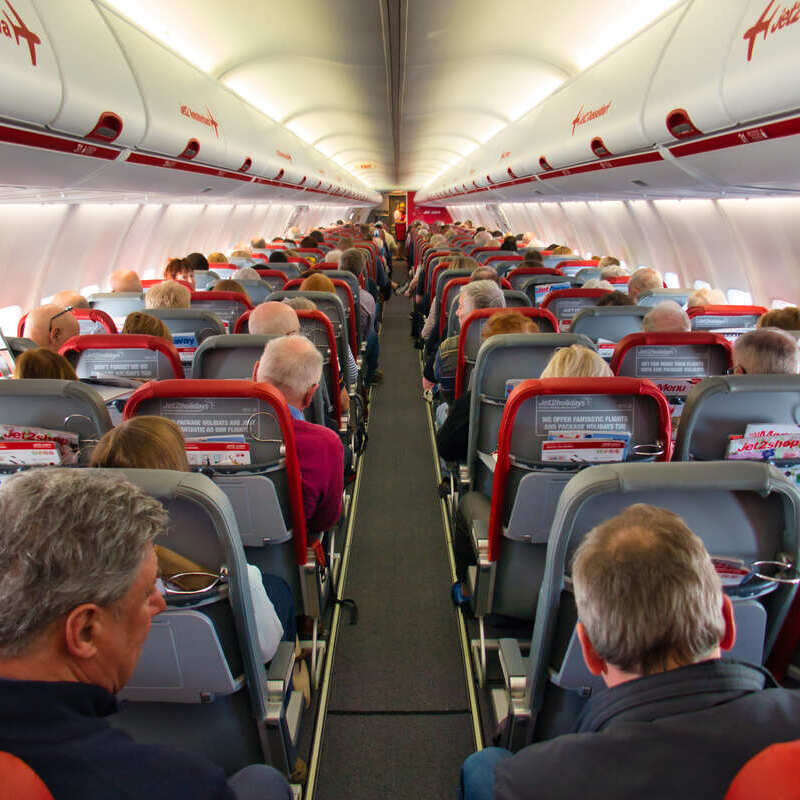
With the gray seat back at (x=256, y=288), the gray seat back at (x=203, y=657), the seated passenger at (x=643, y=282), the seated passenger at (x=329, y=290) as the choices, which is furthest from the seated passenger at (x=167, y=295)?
the seated passenger at (x=643, y=282)

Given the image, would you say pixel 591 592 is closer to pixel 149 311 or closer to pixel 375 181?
pixel 149 311

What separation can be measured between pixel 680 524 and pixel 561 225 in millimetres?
17180

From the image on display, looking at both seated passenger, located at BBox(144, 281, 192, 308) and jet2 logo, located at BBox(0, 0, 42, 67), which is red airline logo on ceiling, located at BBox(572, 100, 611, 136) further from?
jet2 logo, located at BBox(0, 0, 42, 67)

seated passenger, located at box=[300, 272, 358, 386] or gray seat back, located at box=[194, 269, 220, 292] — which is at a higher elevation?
gray seat back, located at box=[194, 269, 220, 292]

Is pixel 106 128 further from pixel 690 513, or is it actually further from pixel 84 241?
pixel 84 241

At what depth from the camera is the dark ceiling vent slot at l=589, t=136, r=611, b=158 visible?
525cm

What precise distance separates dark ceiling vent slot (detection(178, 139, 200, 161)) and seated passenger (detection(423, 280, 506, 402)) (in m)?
2.90

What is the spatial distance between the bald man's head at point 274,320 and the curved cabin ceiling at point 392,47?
2.46m

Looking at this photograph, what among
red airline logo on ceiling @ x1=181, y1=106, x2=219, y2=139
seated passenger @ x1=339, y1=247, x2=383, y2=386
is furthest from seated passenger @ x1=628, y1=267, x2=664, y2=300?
red airline logo on ceiling @ x1=181, y1=106, x2=219, y2=139

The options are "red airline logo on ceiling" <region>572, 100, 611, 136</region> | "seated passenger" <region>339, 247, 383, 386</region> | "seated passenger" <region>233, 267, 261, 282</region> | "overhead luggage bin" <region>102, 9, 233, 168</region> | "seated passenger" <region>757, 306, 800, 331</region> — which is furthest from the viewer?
"seated passenger" <region>339, 247, 383, 386</region>

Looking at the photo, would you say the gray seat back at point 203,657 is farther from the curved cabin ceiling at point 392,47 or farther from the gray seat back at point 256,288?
the gray seat back at point 256,288

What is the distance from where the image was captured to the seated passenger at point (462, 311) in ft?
15.7

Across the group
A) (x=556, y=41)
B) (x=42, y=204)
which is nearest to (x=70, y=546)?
(x=556, y=41)

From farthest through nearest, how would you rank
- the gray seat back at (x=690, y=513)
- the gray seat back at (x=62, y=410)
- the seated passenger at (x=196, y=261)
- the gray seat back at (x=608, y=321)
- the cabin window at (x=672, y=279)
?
the cabin window at (x=672, y=279) → the seated passenger at (x=196, y=261) → the gray seat back at (x=608, y=321) → the gray seat back at (x=62, y=410) → the gray seat back at (x=690, y=513)
